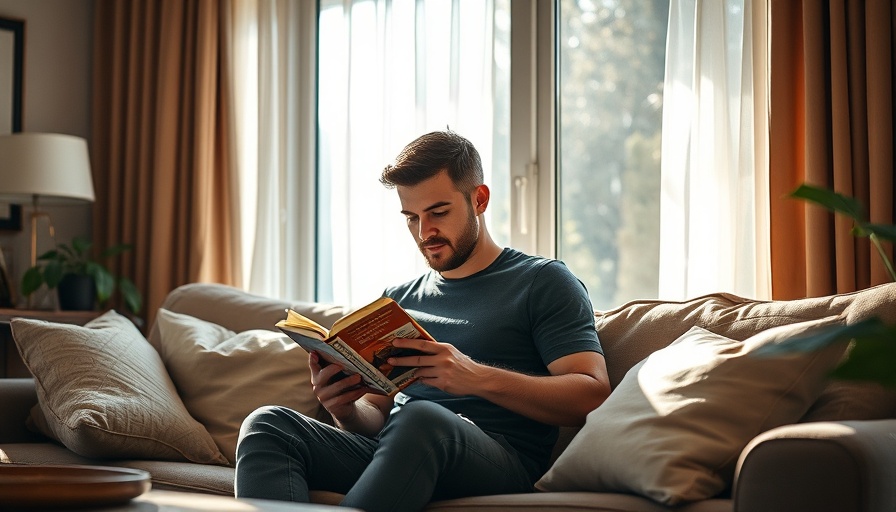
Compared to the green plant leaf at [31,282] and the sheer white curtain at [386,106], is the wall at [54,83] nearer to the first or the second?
the green plant leaf at [31,282]

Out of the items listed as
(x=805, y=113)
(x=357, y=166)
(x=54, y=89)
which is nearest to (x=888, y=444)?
(x=805, y=113)

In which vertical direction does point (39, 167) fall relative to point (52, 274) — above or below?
above

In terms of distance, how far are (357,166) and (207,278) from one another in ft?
2.74

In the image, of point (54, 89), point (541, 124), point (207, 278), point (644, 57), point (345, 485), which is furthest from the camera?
point (54, 89)

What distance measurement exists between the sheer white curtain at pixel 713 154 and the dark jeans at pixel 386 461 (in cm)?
108

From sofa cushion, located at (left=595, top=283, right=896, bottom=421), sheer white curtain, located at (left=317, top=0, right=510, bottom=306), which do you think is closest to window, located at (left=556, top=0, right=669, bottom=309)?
sheer white curtain, located at (left=317, top=0, right=510, bottom=306)

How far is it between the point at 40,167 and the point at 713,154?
2.50 m

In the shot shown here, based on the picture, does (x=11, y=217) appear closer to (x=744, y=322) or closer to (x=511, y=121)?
(x=511, y=121)

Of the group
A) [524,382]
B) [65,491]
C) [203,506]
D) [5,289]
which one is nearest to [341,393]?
[524,382]

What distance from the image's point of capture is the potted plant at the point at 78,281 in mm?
3742

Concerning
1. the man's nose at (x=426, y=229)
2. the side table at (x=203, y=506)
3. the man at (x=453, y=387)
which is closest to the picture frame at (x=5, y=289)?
the man at (x=453, y=387)

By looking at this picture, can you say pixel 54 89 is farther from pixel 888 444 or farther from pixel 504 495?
pixel 888 444

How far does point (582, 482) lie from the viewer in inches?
70.3

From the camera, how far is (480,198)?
2.38 metres
